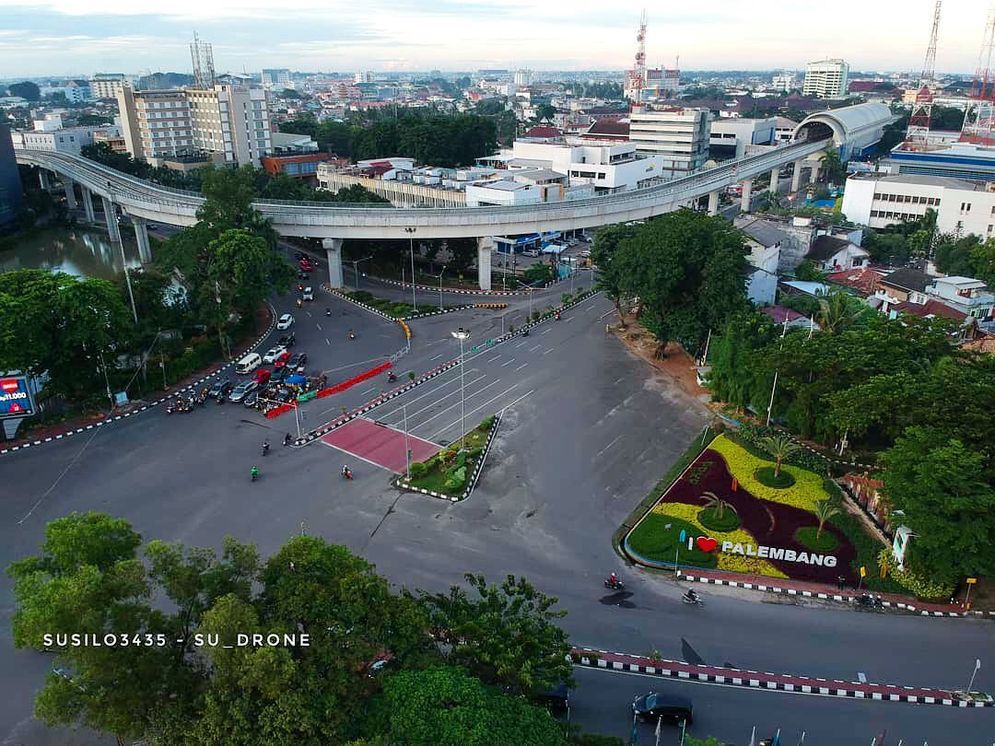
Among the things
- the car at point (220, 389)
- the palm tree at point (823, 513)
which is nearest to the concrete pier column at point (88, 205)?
the car at point (220, 389)

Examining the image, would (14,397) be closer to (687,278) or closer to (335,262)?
(335,262)

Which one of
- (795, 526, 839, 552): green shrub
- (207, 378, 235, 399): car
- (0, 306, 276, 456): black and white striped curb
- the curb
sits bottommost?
the curb

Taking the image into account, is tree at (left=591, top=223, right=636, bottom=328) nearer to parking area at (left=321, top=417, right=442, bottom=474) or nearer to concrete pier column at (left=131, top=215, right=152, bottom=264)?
parking area at (left=321, top=417, right=442, bottom=474)

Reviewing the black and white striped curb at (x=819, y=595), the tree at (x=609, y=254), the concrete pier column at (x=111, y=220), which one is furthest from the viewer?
the concrete pier column at (x=111, y=220)

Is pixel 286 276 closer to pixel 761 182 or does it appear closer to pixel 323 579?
pixel 323 579

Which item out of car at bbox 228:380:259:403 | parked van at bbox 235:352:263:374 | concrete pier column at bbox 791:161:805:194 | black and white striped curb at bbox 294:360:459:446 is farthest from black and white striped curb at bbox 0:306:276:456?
concrete pier column at bbox 791:161:805:194

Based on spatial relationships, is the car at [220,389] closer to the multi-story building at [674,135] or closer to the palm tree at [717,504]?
the palm tree at [717,504]
